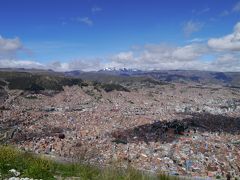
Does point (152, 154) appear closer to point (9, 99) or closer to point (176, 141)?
point (176, 141)

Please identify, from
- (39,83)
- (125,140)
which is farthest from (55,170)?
(39,83)

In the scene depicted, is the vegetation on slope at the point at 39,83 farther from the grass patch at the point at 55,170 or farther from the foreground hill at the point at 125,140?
the grass patch at the point at 55,170

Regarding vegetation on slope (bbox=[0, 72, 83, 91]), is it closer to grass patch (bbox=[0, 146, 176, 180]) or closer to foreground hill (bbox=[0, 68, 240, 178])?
foreground hill (bbox=[0, 68, 240, 178])

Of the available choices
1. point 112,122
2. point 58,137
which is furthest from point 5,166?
point 112,122

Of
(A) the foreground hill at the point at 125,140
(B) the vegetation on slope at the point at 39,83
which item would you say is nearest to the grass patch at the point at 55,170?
(A) the foreground hill at the point at 125,140

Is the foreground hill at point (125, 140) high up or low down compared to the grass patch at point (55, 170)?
down

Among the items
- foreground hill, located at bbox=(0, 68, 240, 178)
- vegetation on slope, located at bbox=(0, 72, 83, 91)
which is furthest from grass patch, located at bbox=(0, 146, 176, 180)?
vegetation on slope, located at bbox=(0, 72, 83, 91)

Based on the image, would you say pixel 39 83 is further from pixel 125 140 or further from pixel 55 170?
pixel 55 170

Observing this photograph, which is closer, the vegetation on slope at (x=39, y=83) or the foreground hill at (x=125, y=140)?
the foreground hill at (x=125, y=140)
